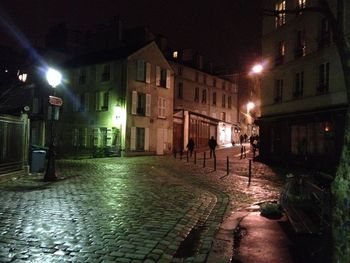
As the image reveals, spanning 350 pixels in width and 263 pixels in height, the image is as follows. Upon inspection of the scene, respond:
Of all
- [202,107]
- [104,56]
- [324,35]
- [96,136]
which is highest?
[104,56]

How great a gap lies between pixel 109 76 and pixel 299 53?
17188 mm

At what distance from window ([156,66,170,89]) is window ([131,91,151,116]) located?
2.21m

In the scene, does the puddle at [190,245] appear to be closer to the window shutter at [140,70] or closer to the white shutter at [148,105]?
the window shutter at [140,70]

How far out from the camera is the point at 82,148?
121ft

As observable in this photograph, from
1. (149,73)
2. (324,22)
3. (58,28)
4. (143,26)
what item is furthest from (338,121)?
(58,28)

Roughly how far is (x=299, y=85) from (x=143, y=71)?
14983 millimetres

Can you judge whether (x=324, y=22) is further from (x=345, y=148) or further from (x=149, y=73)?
(x=345, y=148)

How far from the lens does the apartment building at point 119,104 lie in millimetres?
33750

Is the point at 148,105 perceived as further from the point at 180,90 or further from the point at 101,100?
the point at 180,90

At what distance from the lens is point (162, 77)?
125ft

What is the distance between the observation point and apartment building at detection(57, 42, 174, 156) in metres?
33.8

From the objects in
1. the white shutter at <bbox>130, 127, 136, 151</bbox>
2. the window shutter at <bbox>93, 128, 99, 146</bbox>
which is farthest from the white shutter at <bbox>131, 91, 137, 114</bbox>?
the window shutter at <bbox>93, 128, 99, 146</bbox>

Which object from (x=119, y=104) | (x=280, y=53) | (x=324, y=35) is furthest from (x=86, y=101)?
(x=324, y=35)

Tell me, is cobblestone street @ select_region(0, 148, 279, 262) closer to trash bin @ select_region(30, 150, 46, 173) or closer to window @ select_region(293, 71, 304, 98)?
trash bin @ select_region(30, 150, 46, 173)
